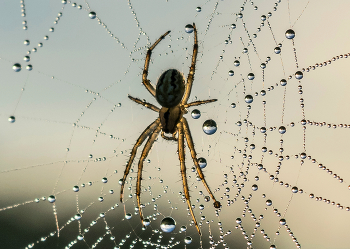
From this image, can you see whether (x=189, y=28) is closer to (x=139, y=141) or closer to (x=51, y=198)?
(x=139, y=141)

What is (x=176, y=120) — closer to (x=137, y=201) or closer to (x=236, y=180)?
(x=137, y=201)

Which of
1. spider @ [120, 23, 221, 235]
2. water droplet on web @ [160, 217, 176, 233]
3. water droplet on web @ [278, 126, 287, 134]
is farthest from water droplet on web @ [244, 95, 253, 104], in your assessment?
water droplet on web @ [160, 217, 176, 233]

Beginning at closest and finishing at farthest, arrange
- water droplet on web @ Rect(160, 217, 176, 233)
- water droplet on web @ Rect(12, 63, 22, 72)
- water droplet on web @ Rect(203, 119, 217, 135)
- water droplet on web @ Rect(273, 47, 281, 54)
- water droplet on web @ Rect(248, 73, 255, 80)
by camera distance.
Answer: water droplet on web @ Rect(12, 63, 22, 72), water droplet on web @ Rect(160, 217, 176, 233), water droplet on web @ Rect(203, 119, 217, 135), water droplet on web @ Rect(273, 47, 281, 54), water droplet on web @ Rect(248, 73, 255, 80)

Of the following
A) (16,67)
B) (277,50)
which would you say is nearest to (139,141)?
(16,67)

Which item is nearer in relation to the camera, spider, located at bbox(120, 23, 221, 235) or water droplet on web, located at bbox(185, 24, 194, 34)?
spider, located at bbox(120, 23, 221, 235)

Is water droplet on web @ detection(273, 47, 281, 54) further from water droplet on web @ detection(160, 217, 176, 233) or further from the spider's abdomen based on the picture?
water droplet on web @ detection(160, 217, 176, 233)

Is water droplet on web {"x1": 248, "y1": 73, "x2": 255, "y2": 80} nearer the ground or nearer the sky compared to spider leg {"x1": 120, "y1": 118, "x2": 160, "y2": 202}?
nearer the sky

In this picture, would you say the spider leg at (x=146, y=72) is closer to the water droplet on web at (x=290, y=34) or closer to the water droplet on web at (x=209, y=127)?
the water droplet on web at (x=209, y=127)

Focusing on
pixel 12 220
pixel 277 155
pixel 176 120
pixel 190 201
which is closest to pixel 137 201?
pixel 190 201

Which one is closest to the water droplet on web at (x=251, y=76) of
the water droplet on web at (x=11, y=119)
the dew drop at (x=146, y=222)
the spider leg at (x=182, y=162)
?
the spider leg at (x=182, y=162)
